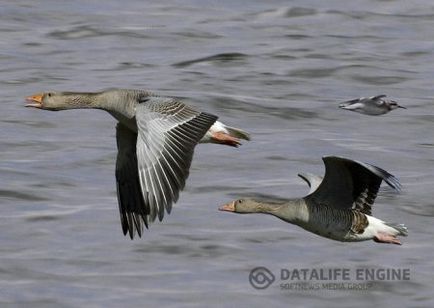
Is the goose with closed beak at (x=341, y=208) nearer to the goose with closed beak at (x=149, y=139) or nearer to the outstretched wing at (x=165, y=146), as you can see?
the goose with closed beak at (x=149, y=139)

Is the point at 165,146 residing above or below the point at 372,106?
above

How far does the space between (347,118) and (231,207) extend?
6.94 meters

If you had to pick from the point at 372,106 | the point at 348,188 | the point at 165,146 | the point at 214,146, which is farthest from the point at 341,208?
the point at 214,146

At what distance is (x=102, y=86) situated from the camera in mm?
20703

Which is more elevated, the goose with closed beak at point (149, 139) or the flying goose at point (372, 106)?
the goose with closed beak at point (149, 139)

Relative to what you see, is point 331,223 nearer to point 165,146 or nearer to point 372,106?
point 165,146

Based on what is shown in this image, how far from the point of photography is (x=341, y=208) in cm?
1245

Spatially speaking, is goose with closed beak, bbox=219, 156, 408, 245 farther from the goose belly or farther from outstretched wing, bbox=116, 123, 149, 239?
outstretched wing, bbox=116, 123, 149, 239

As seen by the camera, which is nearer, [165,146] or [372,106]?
[165,146]
